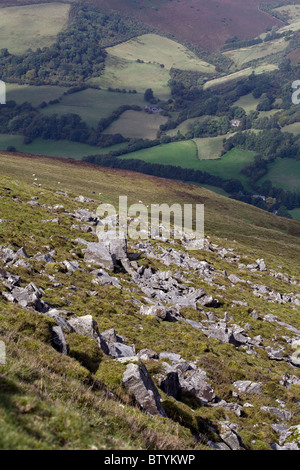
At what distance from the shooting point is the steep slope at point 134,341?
35.5 ft

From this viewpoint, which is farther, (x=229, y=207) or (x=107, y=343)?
(x=229, y=207)

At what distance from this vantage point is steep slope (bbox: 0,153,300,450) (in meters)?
10.8

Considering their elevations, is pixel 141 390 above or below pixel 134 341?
above

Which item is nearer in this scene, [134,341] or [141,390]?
[141,390]

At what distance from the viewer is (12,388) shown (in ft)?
32.5

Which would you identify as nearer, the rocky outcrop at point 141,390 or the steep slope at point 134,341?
the steep slope at point 134,341

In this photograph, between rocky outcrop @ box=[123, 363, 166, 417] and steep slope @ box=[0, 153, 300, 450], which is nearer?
steep slope @ box=[0, 153, 300, 450]

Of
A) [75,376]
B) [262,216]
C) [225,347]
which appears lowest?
[262,216]

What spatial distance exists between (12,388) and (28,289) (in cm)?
1266

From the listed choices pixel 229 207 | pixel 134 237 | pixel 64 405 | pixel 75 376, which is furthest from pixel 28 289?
pixel 229 207

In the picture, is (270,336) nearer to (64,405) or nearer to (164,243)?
(164,243)

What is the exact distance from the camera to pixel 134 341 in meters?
22.8
